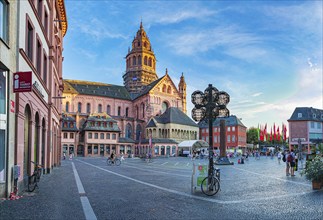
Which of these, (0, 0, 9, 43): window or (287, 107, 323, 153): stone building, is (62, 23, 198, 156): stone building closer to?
(287, 107, 323, 153): stone building

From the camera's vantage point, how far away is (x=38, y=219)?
8.41 meters

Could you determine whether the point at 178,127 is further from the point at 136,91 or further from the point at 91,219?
the point at 91,219

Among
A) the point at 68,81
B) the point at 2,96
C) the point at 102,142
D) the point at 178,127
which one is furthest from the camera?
the point at 68,81

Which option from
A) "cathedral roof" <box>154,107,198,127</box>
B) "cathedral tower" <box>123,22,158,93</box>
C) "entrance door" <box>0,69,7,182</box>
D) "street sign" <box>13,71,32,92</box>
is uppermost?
"cathedral tower" <box>123,22,158,93</box>

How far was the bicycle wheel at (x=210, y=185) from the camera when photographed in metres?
13.2

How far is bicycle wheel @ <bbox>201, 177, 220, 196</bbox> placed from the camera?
1322cm

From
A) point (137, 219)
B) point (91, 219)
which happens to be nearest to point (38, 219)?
point (91, 219)

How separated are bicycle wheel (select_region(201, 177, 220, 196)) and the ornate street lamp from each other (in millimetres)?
2942

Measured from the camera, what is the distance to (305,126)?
85250mm

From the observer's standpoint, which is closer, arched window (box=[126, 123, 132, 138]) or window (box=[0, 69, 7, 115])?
window (box=[0, 69, 7, 115])

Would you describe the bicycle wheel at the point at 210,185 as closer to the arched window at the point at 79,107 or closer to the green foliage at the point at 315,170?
the green foliage at the point at 315,170

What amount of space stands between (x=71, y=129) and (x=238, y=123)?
51.0 m

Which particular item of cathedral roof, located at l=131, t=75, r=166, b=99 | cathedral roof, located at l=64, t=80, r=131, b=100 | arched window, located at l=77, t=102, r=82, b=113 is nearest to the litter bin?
cathedral roof, located at l=131, t=75, r=166, b=99

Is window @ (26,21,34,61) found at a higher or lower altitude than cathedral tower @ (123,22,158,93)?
lower
